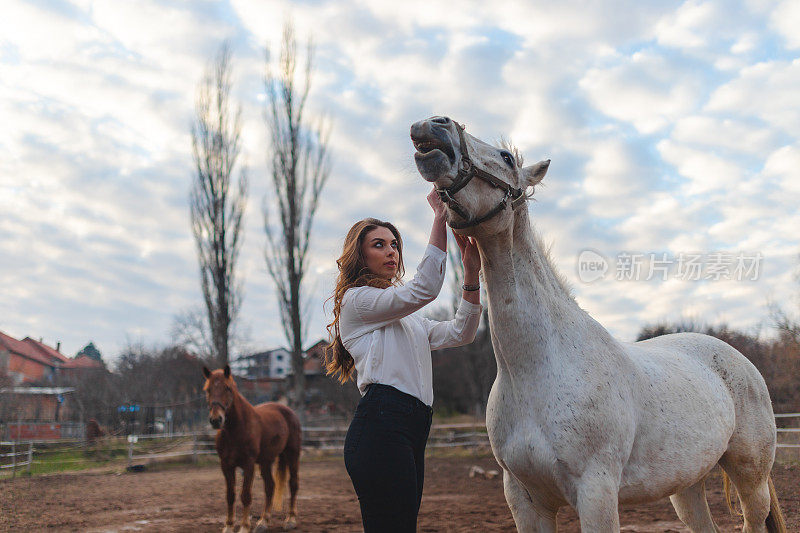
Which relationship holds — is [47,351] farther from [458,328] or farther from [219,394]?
[458,328]

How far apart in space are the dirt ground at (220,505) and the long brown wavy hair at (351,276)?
4.20 m

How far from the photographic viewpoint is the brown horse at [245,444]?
6457mm

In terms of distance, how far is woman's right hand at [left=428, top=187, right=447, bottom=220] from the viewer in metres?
1.92

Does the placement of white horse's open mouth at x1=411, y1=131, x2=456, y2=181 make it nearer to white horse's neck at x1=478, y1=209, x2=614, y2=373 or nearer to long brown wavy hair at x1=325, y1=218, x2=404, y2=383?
white horse's neck at x1=478, y1=209, x2=614, y2=373

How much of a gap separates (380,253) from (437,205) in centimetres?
33

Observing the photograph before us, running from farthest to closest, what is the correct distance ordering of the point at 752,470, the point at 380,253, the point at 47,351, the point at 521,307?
the point at 47,351 → the point at 752,470 → the point at 380,253 → the point at 521,307

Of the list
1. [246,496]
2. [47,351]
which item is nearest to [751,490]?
[246,496]

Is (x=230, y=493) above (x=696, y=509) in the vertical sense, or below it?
below

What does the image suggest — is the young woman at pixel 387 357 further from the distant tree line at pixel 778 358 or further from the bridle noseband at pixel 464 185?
the distant tree line at pixel 778 358

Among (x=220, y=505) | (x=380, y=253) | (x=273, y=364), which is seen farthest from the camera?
(x=273, y=364)

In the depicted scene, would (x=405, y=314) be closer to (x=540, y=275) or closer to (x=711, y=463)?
(x=540, y=275)

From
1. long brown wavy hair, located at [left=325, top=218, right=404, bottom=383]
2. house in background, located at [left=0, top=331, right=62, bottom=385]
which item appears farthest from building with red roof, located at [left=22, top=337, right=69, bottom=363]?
long brown wavy hair, located at [left=325, top=218, right=404, bottom=383]

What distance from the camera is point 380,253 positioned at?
7.06ft

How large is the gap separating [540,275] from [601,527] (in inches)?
35.1
